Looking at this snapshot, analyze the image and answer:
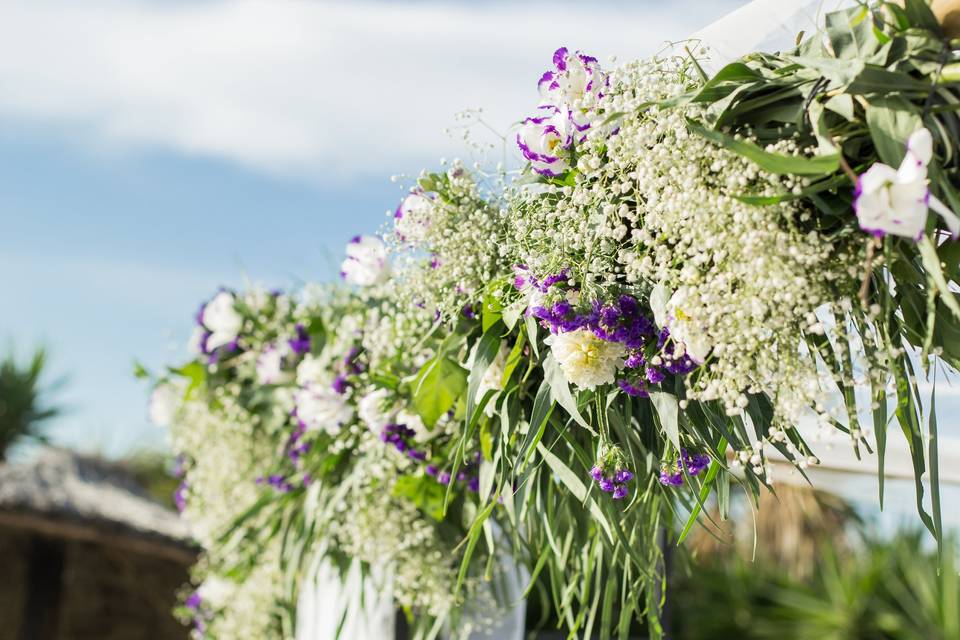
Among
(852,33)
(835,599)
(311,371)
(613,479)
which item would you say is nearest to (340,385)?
(311,371)

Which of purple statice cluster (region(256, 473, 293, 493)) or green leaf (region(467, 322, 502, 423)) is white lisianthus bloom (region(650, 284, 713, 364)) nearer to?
green leaf (region(467, 322, 502, 423))

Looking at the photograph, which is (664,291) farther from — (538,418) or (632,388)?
(538,418)

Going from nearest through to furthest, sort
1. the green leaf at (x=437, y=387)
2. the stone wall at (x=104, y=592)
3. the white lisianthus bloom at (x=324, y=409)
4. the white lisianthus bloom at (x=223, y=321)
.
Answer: the green leaf at (x=437, y=387) < the white lisianthus bloom at (x=324, y=409) < the white lisianthus bloom at (x=223, y=321) < the stone wall at (x=104, y=592)

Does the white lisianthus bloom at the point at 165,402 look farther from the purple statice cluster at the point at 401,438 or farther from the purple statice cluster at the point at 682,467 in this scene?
the purple statice cluster at the point at 682,467

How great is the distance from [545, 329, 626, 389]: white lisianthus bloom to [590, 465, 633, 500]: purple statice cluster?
14 centimetres

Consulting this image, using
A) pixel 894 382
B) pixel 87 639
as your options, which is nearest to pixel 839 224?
pixel 894 382

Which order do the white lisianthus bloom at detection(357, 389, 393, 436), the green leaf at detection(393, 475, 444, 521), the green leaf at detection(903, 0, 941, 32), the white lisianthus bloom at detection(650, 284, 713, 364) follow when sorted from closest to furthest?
the green leaf at detection(903, 0, 941, 32) → the white lisianthus bloom at detection(650, 284, 713, 364) → the white lisianthus bloom at detection(357, 389, 393, 436) → the green leaf at detection(393, 475, 444, 521)

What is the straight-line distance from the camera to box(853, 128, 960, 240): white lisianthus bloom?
0.97 meters

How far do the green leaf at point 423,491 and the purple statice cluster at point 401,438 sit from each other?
0.11m

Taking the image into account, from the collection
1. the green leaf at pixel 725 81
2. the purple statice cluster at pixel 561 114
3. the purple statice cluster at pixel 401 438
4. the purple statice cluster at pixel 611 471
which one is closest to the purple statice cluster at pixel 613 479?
the purple statice cluster at pixel 611 471

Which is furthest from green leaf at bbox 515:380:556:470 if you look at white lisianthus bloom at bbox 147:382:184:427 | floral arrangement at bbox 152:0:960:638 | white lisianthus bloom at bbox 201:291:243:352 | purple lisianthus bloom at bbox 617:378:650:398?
white lisianthus bloom at bbox 147:382:184:427

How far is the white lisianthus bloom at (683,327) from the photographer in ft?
3.98

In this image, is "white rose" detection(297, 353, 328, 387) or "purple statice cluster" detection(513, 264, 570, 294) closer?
"purple statice cluster" detection(513, 264, 570, 294)

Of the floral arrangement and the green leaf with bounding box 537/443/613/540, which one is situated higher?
the floral arrangement
